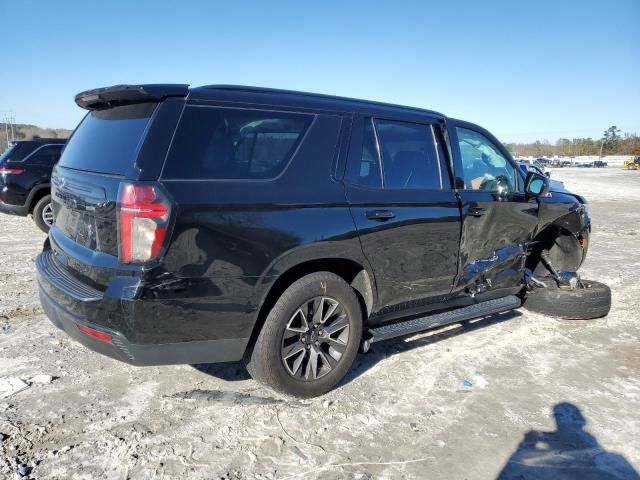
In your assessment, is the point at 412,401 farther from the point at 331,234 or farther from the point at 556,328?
the point at 556,328

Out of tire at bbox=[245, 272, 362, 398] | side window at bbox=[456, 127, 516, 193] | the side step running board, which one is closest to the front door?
side window at bbox=[456, 127, 516, 193]

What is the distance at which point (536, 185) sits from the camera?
4812mm

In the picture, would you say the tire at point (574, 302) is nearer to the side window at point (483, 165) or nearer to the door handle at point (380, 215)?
the side window at point (483, 165)

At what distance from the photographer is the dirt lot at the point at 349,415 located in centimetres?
271

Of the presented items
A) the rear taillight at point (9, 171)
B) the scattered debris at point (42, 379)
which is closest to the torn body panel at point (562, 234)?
the scattered debris at point (42, 379)

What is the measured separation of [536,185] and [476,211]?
975mm

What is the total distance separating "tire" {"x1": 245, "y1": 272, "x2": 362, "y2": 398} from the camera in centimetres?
312

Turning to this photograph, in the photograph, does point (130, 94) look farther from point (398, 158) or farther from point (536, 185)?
point (536, 185)

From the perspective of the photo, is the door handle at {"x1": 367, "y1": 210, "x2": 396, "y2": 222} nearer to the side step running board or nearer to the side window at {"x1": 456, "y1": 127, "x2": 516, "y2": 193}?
the side step running board

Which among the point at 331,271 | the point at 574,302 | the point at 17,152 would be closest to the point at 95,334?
the point at 331,271

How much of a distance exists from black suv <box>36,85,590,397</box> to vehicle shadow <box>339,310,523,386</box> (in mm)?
333

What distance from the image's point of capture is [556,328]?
513 cm

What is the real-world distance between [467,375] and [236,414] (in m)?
1.85

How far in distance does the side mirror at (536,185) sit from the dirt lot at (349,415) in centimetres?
141
